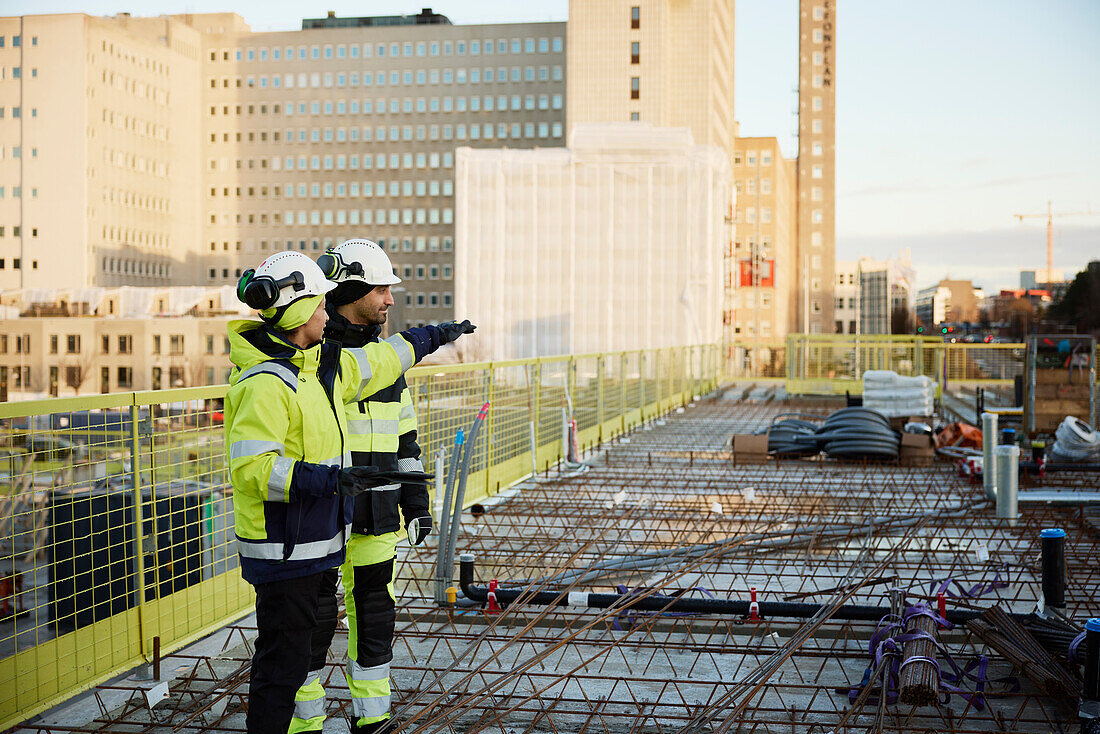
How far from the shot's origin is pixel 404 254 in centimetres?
12781

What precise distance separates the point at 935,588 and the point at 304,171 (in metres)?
129

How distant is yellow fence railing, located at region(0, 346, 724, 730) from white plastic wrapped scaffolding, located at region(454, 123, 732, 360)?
34.2m

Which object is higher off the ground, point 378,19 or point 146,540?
point 378,19

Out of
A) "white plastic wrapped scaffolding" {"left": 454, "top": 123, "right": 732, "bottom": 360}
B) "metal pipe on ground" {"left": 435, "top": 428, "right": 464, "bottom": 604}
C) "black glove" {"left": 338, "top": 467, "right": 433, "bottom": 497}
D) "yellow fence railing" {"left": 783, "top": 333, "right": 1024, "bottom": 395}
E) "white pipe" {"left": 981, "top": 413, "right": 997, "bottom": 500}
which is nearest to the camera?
"black glove" {"left": 338, "top": 467, "right": 433, "bottom": 497}

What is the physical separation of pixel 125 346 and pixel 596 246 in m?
61.8

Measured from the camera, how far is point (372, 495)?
169 inches

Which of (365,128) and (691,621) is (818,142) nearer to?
(365,128)

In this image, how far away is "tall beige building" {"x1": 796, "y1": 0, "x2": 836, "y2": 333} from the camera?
4766 inches

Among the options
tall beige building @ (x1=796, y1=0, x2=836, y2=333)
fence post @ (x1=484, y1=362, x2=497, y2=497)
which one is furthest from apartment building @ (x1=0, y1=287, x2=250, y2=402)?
fence post @ (x1=484, y1=362, x2=497, y2=497)

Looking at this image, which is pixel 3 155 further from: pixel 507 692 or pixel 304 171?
pixel 507 692

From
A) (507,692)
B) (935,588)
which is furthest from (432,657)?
(935,588)

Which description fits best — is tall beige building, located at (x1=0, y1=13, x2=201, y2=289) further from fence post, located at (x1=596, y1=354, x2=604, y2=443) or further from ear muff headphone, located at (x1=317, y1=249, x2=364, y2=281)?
ear muff headphone, located at (x1=317, y1=249, x2=364, y2=281)

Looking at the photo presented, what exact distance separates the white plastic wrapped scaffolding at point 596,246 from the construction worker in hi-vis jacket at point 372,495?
49975 mm

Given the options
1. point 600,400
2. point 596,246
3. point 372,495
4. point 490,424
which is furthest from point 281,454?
point 596,246
